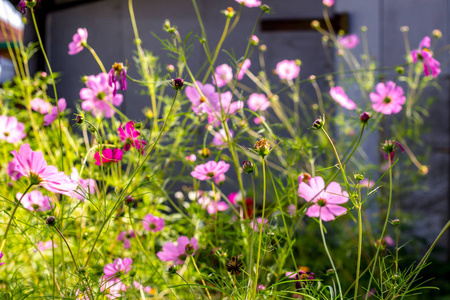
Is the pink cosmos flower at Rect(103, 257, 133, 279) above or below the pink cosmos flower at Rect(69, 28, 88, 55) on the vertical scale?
below

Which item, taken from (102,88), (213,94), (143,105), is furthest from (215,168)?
(143,105)

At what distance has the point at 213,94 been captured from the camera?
2.72ft

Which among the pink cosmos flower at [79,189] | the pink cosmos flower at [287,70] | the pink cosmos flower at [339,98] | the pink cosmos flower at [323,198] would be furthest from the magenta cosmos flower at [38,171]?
the pink cosmos flower at [287,70]

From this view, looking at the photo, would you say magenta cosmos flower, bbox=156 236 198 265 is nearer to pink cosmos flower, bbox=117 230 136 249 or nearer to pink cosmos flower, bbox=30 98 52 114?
pink cosmos flower, bbox=117 230 136 249

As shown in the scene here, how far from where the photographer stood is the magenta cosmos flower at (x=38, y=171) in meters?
0.50

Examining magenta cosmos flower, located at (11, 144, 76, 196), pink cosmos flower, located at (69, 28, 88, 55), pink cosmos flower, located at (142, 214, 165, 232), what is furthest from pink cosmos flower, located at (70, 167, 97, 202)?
pink cosmos flower, located at (69, 28, 88, 55)

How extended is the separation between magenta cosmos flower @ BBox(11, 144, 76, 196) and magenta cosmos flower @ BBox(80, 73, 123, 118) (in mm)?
356

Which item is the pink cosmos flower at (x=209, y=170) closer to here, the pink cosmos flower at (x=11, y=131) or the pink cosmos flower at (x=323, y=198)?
the pink cosmos flower at (x=323, y=198)

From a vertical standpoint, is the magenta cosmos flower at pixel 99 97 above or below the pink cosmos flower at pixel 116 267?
above

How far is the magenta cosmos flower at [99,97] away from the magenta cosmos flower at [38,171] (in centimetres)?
36

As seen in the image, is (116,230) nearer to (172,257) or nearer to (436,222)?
(172,257)

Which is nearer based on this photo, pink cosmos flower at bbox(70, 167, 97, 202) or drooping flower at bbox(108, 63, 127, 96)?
pink cosmos flower at bbox(70, 167, 97, 202)

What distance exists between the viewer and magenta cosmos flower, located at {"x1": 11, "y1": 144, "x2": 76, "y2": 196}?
505 mm

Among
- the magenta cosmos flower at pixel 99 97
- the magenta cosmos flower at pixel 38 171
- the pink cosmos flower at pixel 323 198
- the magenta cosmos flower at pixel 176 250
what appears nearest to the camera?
the magenta cosmos flower at pixel 38 171
